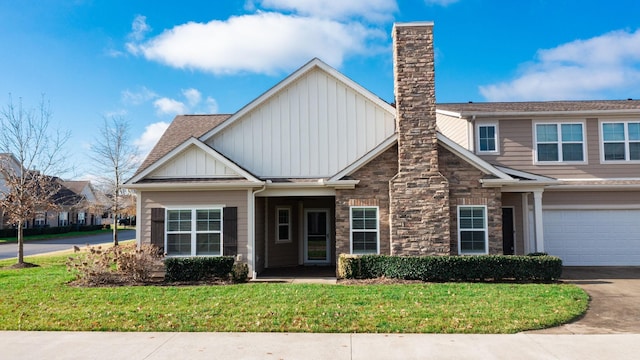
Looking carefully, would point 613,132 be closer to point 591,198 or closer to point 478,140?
point 591,198

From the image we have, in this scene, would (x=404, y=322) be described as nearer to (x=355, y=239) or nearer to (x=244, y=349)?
(x=244, y=349)

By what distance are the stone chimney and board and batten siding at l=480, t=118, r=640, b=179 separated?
4238 mm

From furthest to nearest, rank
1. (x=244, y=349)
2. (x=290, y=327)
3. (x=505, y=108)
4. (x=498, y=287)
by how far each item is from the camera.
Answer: (x=505, y=108), (x=498, y=287), (x=290, y=327), (x=244, y=349)

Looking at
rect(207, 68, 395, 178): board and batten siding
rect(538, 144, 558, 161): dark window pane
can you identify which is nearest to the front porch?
rect(207, 68, 395, 178): board and batten siding

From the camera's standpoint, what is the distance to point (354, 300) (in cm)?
955

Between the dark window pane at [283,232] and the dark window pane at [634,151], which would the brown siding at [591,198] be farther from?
the dark window pane at [283,232]

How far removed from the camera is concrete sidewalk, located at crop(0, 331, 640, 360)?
21.1 ft

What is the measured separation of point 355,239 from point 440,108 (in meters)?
8.08

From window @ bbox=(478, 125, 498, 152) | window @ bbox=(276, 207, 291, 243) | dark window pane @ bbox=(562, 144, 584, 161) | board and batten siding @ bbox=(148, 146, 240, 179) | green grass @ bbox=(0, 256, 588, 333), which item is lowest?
green grass @ bbox=(0, 256, 588, 333)

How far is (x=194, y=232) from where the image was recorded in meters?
14.0

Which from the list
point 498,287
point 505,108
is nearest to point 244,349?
point 498,287

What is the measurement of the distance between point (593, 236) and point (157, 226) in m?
15.4

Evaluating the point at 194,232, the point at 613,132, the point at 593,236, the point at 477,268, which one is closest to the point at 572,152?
the point at 613,132

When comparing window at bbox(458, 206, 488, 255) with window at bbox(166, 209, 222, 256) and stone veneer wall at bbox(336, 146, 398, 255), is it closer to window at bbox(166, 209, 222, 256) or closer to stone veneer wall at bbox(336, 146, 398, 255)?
stone veneer wall at bbox(336, 146, 398, 255)
